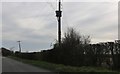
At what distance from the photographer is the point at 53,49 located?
37.7 metres

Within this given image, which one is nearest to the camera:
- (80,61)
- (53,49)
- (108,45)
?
(108,45)

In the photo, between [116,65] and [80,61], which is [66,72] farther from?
[80,61]

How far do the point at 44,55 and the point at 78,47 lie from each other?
13.8 m

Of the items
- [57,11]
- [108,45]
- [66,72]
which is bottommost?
[66,72]

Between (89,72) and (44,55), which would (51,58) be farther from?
(89,72)

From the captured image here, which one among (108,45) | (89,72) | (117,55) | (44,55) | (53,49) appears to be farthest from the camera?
(44,55)

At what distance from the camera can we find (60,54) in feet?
112

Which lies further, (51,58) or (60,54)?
(51,58)

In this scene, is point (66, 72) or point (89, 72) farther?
point (66, 72)

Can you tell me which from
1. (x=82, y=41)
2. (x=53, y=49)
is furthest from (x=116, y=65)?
(x=53, y=49)

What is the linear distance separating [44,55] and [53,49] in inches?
263

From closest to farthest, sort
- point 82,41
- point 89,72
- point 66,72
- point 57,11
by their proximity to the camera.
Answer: point 89,72, point 66,72, point 82,41, point 57,11

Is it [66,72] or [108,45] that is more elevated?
[108,45]

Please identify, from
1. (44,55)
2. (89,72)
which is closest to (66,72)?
(89,72)
